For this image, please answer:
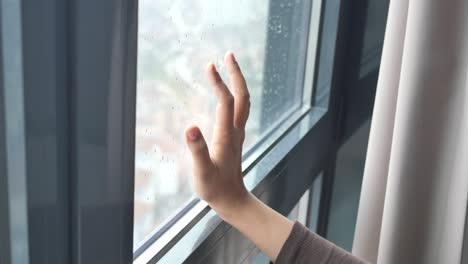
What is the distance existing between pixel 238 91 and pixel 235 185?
109 mm

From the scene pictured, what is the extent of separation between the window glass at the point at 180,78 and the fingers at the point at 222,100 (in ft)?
0.34

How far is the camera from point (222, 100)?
636 mm

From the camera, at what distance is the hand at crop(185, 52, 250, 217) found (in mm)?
643

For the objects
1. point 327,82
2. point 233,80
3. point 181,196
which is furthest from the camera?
point 327,82

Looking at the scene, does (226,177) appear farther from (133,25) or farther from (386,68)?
(386,68)

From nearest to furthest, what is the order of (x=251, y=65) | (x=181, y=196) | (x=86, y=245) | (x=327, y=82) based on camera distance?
(x=86, y=245)
(x=181, y=196)
(x=251, y=65)
(x=327, y=82)

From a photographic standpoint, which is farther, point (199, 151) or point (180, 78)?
point (180, 78)

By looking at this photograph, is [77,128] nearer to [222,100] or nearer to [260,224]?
[222,100]

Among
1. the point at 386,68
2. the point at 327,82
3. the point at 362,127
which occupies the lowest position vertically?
the point at 362,127

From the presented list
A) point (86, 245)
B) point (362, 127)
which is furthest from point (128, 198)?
point (362, 127)

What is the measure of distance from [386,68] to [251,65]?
252 mm

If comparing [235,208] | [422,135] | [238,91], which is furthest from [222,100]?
[422,135]

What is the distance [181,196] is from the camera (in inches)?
33.7

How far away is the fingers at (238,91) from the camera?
67 cm
